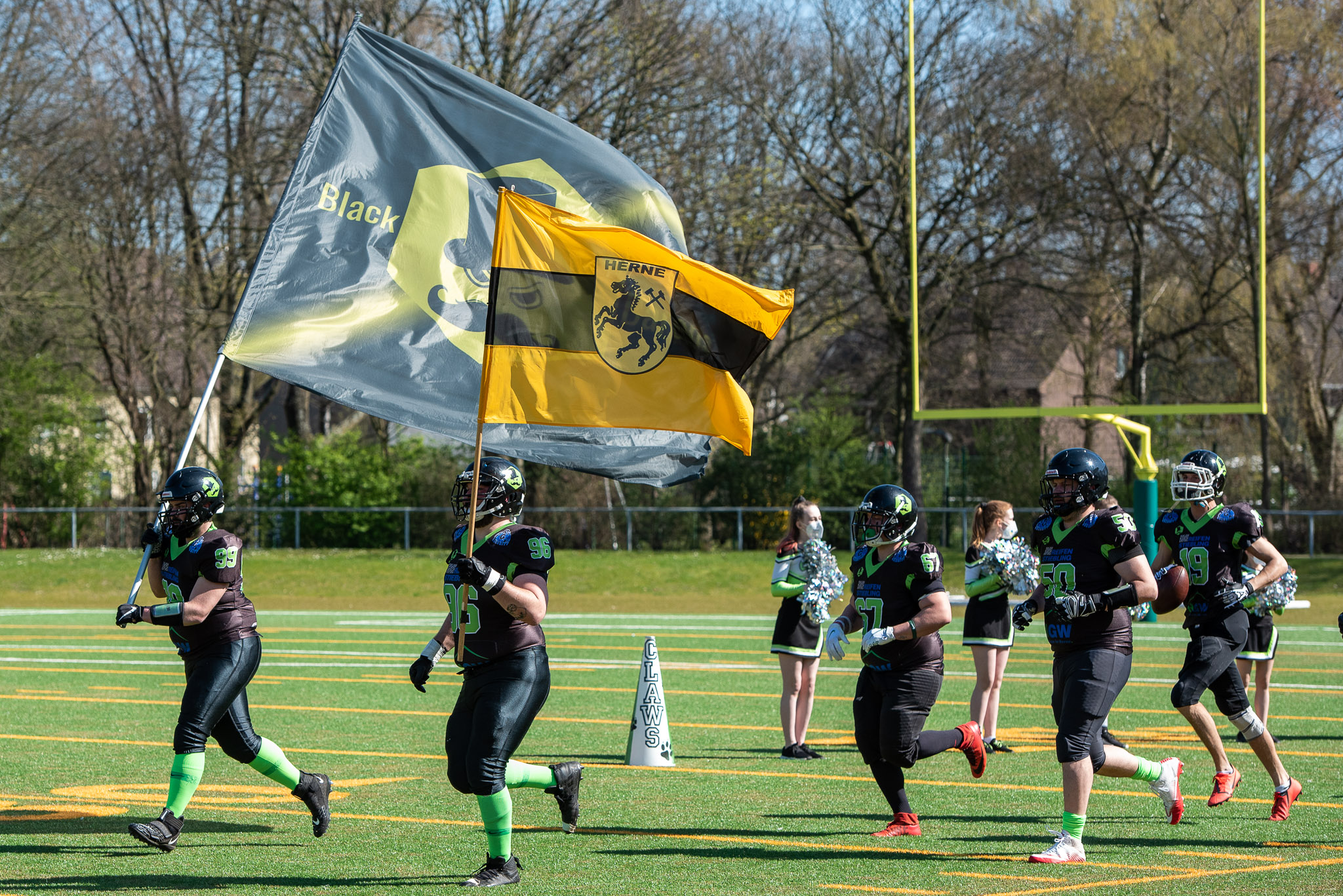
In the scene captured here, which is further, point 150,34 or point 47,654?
point 150,34

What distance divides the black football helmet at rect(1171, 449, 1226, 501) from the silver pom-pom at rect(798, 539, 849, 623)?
8.85 feet

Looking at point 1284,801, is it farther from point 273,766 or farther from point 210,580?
point 210,580

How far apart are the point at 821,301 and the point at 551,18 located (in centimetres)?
943

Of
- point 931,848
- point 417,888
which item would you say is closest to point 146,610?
point 417,888

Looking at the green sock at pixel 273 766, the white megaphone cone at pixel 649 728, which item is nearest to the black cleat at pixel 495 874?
the green sock at pixel 273 766

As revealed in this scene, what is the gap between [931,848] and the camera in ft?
24.8

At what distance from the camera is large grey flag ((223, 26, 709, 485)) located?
861cm

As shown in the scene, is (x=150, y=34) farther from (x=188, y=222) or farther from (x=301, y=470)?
Result: (x=301, y=470)

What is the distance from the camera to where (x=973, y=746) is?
313 inches

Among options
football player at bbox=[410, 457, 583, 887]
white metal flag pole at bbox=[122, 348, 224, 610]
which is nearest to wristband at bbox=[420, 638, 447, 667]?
football player at bbox=[410, 457, 583, 887]

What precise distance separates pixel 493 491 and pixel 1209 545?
4.23 m

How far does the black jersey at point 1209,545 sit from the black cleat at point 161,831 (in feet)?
17.6

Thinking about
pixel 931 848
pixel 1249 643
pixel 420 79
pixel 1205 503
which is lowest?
pixel 931 848

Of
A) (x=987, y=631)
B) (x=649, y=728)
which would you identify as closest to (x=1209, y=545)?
(x=987, y=631)
